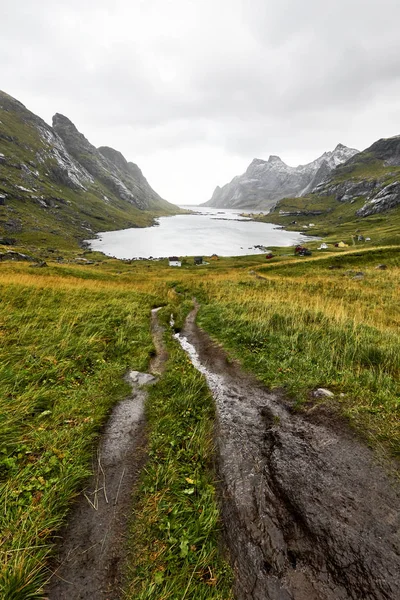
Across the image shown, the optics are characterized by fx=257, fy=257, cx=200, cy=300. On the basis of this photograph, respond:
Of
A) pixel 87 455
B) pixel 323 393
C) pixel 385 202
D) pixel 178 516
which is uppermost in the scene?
pixel 385 202

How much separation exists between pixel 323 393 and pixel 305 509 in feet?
13.0

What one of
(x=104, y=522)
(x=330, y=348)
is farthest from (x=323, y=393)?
(x=104, y=522)

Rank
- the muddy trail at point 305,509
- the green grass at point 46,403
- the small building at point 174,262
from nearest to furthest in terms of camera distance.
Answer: the muddy trail at point 305,509 < the green grass at point 46,403 < the small building at point 174,262

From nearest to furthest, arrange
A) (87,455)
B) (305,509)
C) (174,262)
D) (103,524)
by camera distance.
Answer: (103,524) < (305,509) < (87,455) < (174,262)

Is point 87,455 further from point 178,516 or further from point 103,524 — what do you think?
point 178,516

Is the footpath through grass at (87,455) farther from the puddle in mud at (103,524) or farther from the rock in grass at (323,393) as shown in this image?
the rock in grass at (323,393)

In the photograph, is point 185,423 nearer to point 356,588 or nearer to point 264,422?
point 264,422

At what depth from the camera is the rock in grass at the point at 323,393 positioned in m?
8.20

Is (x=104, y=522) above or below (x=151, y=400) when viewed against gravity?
above

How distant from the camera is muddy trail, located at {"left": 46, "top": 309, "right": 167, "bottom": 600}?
3850mm

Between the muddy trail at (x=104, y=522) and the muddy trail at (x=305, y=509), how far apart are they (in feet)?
6.39

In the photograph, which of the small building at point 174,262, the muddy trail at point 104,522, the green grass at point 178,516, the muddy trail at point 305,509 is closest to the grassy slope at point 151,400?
the green grass at point 178,516

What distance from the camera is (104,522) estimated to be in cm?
473

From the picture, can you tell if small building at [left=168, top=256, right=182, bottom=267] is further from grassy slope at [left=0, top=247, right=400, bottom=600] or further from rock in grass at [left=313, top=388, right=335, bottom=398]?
rock in grass at [left=313, top=388, right=335, bottom=398]
